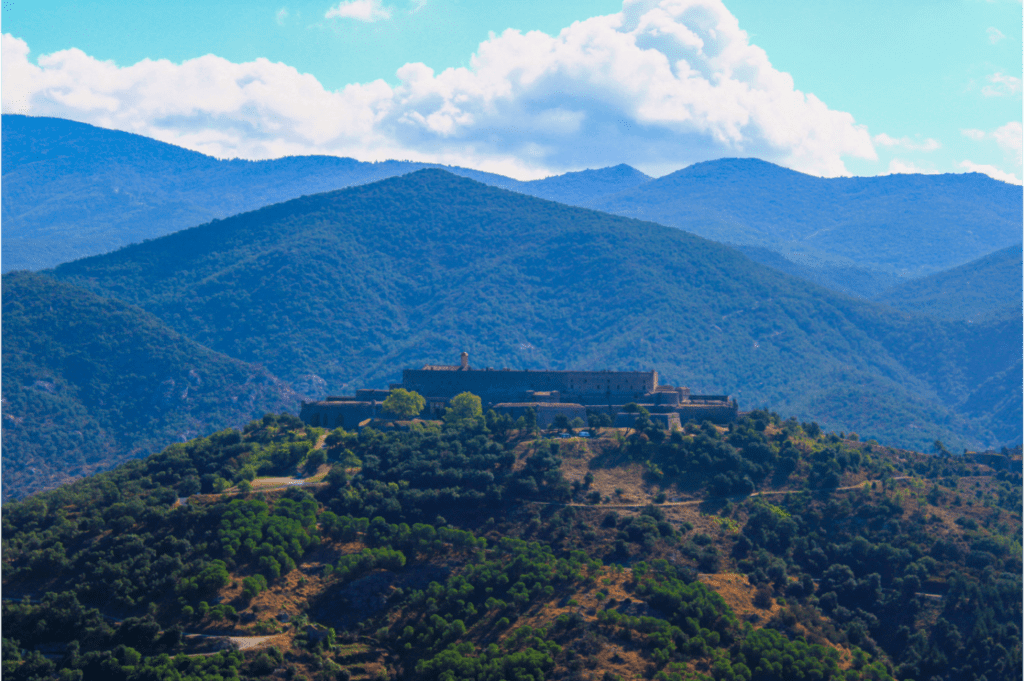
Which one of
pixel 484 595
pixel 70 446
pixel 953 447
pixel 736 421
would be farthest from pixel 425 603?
pixel 953 447

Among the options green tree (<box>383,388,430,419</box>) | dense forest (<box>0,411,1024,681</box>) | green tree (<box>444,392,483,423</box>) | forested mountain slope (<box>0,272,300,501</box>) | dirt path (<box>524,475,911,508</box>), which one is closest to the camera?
dense forest (<box>0,411,1024,681</box>)

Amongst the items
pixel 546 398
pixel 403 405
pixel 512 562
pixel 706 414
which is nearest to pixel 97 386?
pixel 403 405

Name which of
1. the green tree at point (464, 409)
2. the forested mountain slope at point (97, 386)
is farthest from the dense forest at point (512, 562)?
the forested mountain slope at point (97, 386)

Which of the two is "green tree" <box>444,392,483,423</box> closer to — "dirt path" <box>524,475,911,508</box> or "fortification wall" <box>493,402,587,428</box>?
"fortification wall" <box>493,402,587,428</box>

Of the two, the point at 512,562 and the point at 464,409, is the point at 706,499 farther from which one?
the point at 464,409

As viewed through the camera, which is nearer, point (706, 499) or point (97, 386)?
point (706, 499)

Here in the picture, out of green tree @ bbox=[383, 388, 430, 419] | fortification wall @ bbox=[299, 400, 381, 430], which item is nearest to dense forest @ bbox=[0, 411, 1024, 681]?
green tree @ bbox=[383, 388, 430, 419]
